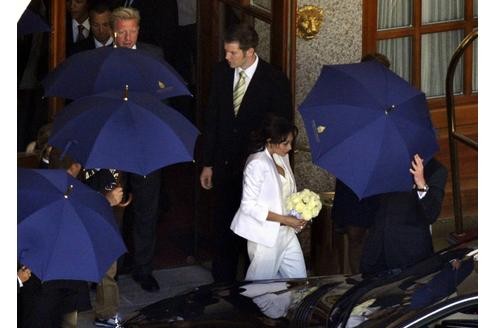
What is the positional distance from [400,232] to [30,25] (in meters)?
3.21

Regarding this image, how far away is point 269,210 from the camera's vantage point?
10.6 metres

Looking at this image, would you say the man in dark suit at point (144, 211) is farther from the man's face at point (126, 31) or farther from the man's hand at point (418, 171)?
the man's hand at point (418, 171)

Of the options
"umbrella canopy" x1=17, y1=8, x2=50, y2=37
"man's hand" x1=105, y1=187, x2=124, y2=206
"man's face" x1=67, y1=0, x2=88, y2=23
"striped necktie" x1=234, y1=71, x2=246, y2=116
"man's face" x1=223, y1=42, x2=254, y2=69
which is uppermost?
"man's face" x1=67, y1=0, x2=88, y2=23

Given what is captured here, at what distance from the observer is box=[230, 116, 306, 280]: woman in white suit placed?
10523 mm

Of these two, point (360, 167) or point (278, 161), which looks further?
point (278, 161)

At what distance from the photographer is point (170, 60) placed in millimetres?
13750

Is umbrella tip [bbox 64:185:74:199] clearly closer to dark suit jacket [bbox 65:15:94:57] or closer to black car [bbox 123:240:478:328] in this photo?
black car [bbox 123:240:478:328]

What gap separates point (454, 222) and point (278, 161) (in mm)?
2976

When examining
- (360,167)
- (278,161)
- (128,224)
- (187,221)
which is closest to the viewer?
(360,167)

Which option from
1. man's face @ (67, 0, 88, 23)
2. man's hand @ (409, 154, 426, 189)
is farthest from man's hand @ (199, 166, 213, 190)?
man's hand @ (409, 154, 426, 189)

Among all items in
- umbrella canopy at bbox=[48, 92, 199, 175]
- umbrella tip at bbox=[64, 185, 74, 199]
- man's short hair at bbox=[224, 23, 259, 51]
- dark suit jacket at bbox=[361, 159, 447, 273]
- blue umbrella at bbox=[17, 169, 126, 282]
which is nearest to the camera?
blue umbrella at bbox=[17, 169, 126, 282]

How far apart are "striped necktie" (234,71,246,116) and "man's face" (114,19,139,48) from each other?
2.83ft
